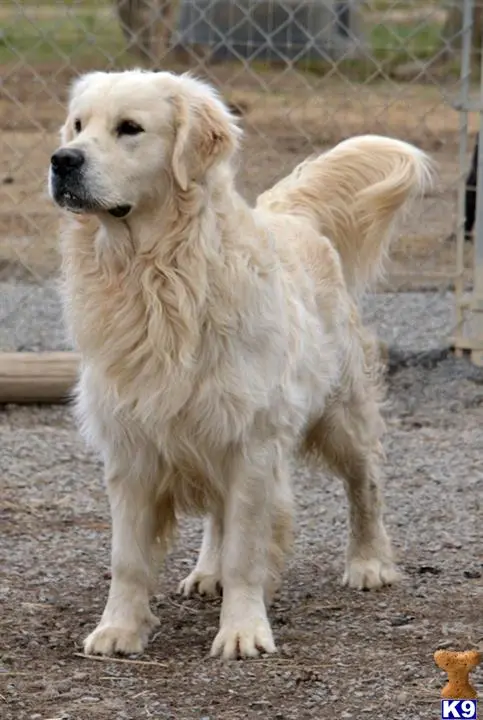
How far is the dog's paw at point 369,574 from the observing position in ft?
14.3

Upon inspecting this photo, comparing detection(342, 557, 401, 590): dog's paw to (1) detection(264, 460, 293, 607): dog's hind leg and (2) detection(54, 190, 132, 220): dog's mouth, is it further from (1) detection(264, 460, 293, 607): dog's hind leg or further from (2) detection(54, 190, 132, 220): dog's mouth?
(2) detection(54, 190, 132, 220): dog's mouth

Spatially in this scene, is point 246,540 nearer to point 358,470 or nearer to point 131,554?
point 131,554

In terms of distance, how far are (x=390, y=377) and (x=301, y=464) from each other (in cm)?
235

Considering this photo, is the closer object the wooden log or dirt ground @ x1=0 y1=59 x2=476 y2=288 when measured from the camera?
the wooden log

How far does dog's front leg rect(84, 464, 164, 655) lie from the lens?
3818 millimetres

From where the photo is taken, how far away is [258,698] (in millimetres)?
3350

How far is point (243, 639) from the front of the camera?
3695mm

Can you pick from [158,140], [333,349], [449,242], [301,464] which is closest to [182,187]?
[158,140]

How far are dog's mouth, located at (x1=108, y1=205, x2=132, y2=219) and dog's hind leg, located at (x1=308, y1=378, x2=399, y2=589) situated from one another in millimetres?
995

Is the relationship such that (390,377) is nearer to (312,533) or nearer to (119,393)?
(312,533)

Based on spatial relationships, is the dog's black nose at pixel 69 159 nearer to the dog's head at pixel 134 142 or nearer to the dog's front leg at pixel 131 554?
the dog's head at pixel 134 142

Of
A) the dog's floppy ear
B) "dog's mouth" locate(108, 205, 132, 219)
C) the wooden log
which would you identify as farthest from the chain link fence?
"dog's mouth" locate(108, 205, 132, 219)

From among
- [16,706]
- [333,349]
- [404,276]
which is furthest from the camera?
[404,276]

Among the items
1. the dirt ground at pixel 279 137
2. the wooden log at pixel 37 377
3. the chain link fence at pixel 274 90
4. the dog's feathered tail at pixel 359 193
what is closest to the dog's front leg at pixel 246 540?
the dog's feathered tail at pixel 359 193
